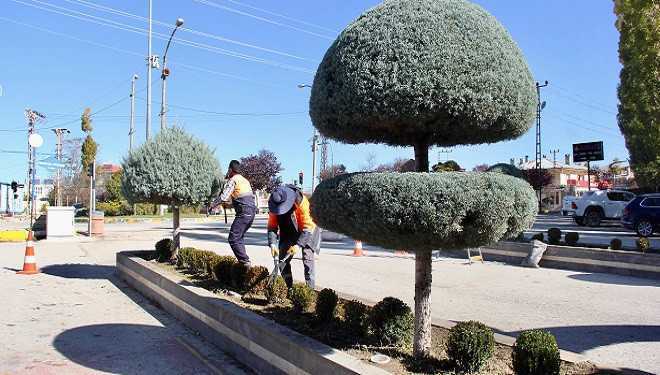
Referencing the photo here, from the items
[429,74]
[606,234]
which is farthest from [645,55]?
[429,74]

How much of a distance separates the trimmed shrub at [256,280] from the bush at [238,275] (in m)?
0.25

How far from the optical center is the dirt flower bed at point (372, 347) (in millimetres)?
3541

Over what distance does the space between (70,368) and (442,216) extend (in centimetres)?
397

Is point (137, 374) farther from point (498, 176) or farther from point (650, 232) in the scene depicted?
point (650, 232)

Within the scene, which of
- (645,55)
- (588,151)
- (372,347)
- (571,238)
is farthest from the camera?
(588,151)

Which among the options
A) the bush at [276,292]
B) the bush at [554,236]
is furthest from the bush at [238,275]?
the bush at [554,236]

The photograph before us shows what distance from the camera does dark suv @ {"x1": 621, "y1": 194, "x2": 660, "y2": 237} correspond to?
17.1 metres

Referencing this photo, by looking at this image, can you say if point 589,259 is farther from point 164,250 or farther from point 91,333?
point 91,333

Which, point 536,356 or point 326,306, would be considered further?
point 326,306

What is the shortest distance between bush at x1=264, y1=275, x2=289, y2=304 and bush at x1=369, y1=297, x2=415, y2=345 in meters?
1.85

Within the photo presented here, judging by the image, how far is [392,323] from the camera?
13.3 feet

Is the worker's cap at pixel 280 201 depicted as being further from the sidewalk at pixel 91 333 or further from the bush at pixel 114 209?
the bush at pixel 114 209

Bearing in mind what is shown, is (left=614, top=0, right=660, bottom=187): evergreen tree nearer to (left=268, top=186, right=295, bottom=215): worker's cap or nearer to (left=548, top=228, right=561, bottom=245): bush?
(left=548, top=228, right=561, bottom=245): bush

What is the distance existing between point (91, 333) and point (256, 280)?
209 cm
